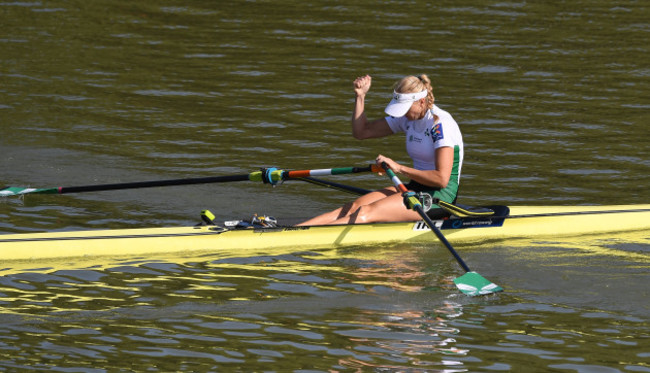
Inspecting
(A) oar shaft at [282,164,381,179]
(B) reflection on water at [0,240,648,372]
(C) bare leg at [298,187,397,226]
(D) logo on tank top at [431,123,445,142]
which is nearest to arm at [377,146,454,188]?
(D) logo on tank top at [431,123,445,142]

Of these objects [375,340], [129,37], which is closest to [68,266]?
[375,340]

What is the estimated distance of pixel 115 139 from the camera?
51.1ft

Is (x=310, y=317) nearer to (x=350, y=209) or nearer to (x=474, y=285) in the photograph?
(x=474, y=285)

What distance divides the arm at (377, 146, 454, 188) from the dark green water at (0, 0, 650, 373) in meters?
0.74

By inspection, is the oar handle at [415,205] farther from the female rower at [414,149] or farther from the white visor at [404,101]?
the white visor at [404,101]

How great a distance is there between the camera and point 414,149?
10.8 m

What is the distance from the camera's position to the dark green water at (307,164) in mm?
8328

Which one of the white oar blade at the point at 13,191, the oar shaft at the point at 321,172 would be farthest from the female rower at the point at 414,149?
→ the white oar blade at the point at 13,191

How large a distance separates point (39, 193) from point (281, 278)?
3872 mm

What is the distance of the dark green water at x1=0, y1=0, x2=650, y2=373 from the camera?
27.3 feet

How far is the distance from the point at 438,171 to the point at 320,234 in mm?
1335

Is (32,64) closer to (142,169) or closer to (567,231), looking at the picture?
(142,169)

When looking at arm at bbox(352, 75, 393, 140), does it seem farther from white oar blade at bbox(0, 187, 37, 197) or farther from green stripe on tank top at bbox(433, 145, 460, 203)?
white oar blade at bbox(0, 187, 37, 197)

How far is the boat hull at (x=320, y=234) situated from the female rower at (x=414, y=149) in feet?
0.50
